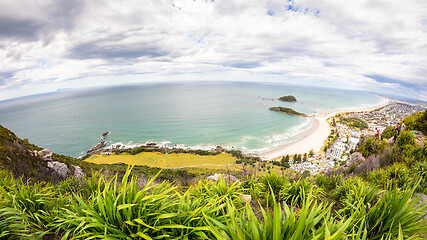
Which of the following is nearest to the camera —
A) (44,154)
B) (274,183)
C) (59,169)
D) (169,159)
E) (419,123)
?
(274,183)

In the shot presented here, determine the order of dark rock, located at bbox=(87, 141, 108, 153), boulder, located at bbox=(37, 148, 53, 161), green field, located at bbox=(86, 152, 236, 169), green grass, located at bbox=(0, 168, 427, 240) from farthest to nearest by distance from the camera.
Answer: dark rock, located at bbox=(87, 141, 108, 153) → green field, located at bbox=(86, 152, 236, 169) → boulder, located at bbox=(37, 148, 53, 161) → green grass, located at bbox=(0, 168, 427, 240)

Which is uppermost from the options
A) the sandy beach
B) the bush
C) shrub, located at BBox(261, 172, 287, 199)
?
the bush

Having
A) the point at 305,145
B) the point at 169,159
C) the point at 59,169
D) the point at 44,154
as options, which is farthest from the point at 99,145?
the point at 305,145

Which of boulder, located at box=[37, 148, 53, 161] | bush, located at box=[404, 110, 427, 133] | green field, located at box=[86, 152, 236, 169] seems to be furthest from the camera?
green field, located at box=[86, 152, 236, 169]

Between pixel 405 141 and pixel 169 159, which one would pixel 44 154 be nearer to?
pixel 169 159

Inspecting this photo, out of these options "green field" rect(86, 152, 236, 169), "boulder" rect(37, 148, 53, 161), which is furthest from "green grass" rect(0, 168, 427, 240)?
"green field" rect(86, 152, 236, 169)

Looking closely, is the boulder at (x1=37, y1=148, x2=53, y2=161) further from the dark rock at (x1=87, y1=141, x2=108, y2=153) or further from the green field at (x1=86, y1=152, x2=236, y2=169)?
the dark rock at (x1=87, y1=141, x2=108, y2=153)
